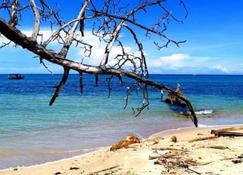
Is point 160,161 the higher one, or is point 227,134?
point 227,134

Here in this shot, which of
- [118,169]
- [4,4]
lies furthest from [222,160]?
[4,4]

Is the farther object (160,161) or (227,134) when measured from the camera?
(227,134)

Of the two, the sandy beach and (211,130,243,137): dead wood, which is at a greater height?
(211,130,243,137): dead wood

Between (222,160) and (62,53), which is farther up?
(62,53)

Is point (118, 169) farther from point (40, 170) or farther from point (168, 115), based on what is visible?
point (168, 115)

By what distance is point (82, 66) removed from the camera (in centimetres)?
294

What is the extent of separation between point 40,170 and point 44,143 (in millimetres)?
5071

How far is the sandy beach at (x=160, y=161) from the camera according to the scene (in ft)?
34.7

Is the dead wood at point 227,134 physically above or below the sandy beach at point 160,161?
above

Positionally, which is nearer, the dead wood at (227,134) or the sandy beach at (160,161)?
the sandy beach at (160,161)

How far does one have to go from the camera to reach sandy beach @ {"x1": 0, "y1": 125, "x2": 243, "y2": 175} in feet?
34.7

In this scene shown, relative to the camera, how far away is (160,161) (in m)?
11.4

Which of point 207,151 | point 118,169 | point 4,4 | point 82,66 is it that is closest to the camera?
point 82,66

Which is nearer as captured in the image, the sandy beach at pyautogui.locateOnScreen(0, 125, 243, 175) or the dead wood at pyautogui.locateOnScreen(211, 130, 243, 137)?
the sandy beach at pyautogui.locateOnScreen(0, 125, 243, 175)
